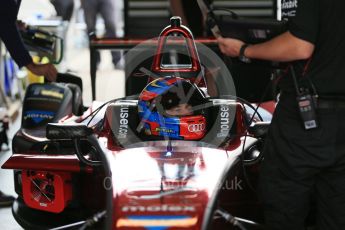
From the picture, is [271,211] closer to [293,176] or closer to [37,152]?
[293,176]

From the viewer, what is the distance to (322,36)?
3.13 m

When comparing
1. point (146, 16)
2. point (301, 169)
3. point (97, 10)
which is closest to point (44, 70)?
point (301, 169)

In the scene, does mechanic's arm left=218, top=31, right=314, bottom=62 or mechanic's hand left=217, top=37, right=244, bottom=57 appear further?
mechanic's hand left=217, top=37, right=244, bottom=57

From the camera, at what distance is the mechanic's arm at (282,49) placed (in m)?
3.08

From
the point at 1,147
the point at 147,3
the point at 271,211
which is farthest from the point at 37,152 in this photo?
the point at 147,3

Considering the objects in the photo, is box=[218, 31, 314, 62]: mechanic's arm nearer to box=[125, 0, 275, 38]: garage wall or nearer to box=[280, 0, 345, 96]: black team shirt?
box=[280, 0, 345, 96]: black team shirt

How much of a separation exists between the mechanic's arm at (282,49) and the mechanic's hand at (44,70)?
2.51 metres

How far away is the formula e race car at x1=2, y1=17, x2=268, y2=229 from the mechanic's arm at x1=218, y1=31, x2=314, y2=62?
0.57 meters

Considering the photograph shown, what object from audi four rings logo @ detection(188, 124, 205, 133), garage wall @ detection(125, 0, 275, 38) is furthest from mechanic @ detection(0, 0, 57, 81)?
garage wall @ detection(125, 0, 275, 38)

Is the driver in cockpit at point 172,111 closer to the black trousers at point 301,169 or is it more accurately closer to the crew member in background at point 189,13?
the black trousers at point 301,169

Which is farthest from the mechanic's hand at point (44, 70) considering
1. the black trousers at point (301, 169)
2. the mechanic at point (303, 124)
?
the black trousers at point (301, 169)

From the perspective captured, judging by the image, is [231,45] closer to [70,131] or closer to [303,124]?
[303,124]

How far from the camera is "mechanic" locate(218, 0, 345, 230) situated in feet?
10.1

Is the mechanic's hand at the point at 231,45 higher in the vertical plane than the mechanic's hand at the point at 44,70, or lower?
higher
